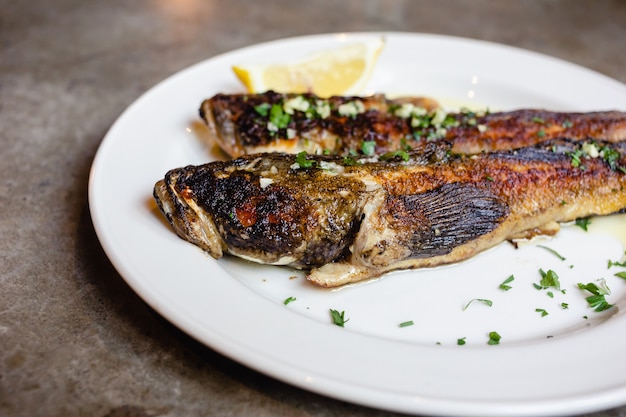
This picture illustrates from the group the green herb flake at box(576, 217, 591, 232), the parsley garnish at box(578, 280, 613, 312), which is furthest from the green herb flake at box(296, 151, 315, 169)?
the green herb flake at box(576, 217, 591, 232)

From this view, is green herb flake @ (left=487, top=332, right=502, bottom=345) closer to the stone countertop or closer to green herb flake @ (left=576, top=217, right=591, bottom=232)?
the stone countertop

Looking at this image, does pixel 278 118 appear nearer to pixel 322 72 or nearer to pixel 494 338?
pixel 322 72

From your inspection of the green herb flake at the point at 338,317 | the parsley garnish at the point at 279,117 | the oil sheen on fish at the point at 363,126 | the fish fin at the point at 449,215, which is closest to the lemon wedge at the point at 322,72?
the oil sheen on fish at the point at 363,126

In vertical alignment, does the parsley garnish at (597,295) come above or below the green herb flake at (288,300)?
above

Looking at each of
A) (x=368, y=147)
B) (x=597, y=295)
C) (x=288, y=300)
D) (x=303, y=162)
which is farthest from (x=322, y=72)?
(x=597, y=295)

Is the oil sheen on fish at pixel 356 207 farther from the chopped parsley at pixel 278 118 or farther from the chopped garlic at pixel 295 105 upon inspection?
the chopped garlic at pixel 295 105

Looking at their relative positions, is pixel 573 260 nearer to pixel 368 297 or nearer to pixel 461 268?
pixel 461 268
